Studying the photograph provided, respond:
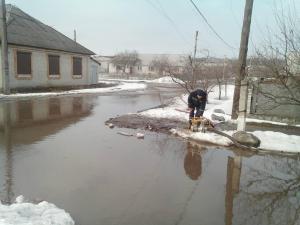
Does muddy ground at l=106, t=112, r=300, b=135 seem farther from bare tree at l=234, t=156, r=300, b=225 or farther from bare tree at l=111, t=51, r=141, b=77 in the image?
bare tree at l=111, t=51, r=141, b=77

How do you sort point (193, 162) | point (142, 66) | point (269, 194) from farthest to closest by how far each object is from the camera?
point (142, 66), point (193, 162), point (269, 194)

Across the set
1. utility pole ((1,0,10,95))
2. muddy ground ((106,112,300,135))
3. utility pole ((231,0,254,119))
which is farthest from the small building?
utility pole ((231,0,254,119))

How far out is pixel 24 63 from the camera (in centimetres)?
2188

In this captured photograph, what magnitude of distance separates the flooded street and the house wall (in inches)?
530

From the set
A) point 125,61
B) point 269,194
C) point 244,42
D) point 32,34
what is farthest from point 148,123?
point 125,61

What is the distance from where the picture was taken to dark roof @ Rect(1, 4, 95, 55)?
850 inches

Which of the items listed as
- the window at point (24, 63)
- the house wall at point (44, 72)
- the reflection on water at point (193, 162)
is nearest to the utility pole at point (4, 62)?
the house wall at point (44, 72)

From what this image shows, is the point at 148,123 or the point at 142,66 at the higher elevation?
the point at 142,66

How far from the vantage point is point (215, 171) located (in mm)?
6312

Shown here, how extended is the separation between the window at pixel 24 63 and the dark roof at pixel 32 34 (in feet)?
2.70

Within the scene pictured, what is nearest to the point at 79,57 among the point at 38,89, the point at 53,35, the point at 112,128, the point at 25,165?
the point at 53,35

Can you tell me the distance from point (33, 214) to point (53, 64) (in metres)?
22.4

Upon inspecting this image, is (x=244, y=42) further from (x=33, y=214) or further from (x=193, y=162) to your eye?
(x=33, y=214)

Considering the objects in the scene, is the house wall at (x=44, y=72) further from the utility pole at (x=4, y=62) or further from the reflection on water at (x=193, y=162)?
the reflection on water at (x=193, y=162)
